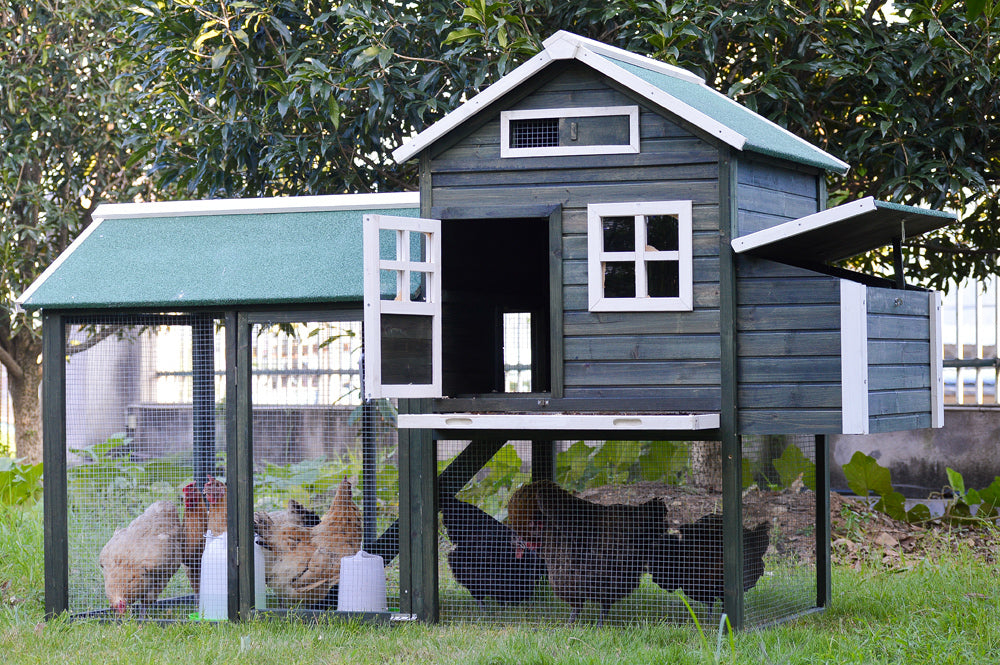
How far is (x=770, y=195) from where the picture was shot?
5.90 metres

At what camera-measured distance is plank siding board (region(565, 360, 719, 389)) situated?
5.55m

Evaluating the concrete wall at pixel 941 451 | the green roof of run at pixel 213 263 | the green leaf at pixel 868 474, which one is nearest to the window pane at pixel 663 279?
the green roof of run at pixel 213 263

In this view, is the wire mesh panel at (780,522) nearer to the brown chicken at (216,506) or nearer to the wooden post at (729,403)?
the wooden post at (729,403)

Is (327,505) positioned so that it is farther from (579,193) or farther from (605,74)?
(605,74)

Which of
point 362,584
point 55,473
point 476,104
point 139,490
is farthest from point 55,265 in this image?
point 476,104

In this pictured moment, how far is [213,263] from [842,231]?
Result: 356 centimetres

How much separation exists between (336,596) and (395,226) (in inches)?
89.0

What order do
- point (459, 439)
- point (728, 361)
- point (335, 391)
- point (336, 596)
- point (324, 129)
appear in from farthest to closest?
point (324, 129) → point (335, 391) → point (336, 596) → point (459, 439) → point (728, 361)

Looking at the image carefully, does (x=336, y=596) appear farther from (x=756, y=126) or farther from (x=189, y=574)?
(x=756, y=126)

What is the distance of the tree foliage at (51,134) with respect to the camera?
11195 mm

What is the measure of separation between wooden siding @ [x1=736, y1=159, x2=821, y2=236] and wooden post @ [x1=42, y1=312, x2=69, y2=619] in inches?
158

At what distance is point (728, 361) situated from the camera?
5.49 metres

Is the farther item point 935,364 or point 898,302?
point 935,364

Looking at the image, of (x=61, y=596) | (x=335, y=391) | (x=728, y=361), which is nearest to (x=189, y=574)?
(x=61, y=596)
